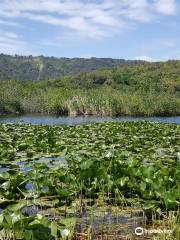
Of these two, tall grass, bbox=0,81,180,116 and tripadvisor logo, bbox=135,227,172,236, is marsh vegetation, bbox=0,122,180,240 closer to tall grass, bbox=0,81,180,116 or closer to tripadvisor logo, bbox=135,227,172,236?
tripadvisor logo, bbox=135,227,172,236

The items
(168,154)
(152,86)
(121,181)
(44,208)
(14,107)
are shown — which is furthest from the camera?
(152,86)

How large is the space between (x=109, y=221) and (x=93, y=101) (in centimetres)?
3940

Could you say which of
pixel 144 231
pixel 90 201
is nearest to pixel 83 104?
pixel 90 201

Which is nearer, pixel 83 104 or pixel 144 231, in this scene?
pixel 144 231

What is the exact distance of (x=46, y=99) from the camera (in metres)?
50.2

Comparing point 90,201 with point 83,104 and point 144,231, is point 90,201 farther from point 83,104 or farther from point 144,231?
point 83,104

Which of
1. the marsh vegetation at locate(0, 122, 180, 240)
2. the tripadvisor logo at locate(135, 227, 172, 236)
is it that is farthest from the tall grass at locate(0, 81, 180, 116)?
the tripadvisor logo at locate(135, 227, 172, 236)

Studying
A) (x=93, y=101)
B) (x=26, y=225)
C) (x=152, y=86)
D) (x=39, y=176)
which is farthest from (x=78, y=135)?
(x=152, y=86)

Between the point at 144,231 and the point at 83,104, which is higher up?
the point at 144,231

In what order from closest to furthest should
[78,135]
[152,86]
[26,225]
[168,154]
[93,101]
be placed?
1. [26,225]
2. [168,154]
3. [78,135]
4. [93,101]
5. [152,86]

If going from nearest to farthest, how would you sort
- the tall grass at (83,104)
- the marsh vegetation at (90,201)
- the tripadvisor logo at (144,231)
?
the marsh vegetation at (90,201) → the tripadvisor logo at (144,231) → the tall grass at (83,104)

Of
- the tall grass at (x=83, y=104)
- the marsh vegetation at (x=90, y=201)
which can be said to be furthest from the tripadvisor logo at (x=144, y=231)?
the tall grass at (x=83, y=104)

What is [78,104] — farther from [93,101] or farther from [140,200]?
[140,200]

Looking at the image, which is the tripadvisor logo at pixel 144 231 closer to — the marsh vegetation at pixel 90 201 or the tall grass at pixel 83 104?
the marsh vegetation at pixel 90 201
